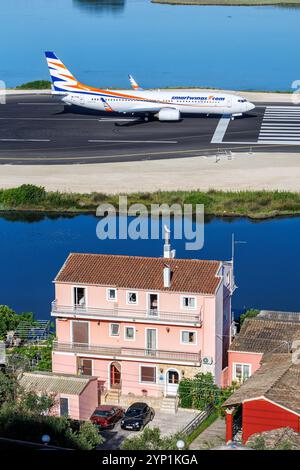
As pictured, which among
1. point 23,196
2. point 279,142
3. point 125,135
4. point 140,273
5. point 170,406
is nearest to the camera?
point 170,406

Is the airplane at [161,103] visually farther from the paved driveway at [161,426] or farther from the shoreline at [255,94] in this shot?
the paved driveway at [161,426]

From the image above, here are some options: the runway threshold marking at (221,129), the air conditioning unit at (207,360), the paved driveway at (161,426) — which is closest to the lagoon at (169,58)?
the runway threshold marking at (221,129)

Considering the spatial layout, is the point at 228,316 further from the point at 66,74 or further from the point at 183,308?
the point at 66,74

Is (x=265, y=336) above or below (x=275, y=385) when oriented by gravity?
above

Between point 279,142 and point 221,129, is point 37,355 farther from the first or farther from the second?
point 221,129

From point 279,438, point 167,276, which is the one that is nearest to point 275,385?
point 279,438

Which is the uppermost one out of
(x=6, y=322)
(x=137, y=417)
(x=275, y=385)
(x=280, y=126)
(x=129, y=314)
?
(x=280, y=126)

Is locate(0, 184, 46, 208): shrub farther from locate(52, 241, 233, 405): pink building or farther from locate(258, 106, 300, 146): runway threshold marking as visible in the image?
locate(52, 241, 233, 405): pink building

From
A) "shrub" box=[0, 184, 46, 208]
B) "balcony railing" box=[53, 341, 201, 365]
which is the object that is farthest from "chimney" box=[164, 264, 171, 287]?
"shrub" box=[0, 184, 46, 208]
